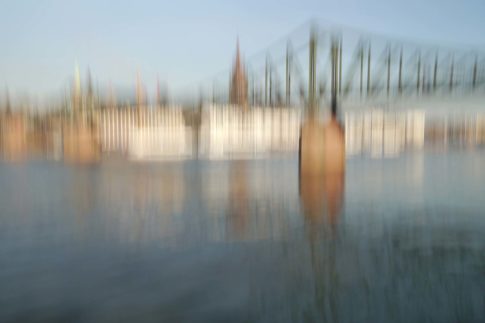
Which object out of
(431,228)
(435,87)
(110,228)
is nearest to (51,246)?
(110,228)

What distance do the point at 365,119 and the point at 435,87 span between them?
12276cm

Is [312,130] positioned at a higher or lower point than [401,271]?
higher

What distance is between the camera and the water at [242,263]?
24.7 feet

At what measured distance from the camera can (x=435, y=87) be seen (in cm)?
4306

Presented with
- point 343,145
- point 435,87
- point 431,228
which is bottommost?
point 431,228

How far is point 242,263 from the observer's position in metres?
10.4

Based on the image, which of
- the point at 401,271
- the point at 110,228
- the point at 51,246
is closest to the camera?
the point at 401,271

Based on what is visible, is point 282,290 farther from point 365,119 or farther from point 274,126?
point 365,119

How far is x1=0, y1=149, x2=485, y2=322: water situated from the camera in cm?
752

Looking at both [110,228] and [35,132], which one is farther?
[35,132]

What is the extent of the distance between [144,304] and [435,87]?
41298 mm

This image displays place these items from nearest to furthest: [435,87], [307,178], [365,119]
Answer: [307,178] → [435,87] → [365,119]

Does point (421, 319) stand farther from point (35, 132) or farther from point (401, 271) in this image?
point (35, 132)

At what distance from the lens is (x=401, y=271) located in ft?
31.8
